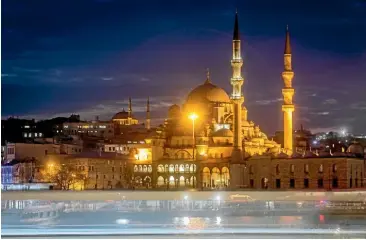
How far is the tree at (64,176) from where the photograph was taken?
2414cm

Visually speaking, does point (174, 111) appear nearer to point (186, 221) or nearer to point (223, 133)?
point (223, 133)

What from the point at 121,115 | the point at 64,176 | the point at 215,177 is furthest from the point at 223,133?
the point at 121,115

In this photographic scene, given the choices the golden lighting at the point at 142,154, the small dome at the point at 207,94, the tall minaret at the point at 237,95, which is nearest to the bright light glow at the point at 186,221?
the tall minaret at the point at 237,95

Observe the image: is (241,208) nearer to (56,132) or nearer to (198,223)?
(198,223)

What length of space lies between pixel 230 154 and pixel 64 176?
4.94 metres

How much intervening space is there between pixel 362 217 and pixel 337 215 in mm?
417

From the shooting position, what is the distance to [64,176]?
24.6 m

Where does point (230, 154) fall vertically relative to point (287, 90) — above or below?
below

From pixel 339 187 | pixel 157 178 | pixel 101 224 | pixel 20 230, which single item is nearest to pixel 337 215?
pixel 101 224

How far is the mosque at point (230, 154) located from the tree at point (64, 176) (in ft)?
5.79

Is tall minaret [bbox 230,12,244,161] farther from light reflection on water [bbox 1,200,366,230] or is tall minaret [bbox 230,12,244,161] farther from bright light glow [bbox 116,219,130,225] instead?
bright light glow [bbox 116,219,130,225]

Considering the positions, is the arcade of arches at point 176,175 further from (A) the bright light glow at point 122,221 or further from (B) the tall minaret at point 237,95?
(A) the bright light glow at point 122,221

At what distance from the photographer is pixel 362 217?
449 inches

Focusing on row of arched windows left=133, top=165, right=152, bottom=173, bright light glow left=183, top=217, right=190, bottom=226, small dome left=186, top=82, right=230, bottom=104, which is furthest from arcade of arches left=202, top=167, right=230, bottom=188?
bright light glow left=183, top=217, right=190, bottom=226
